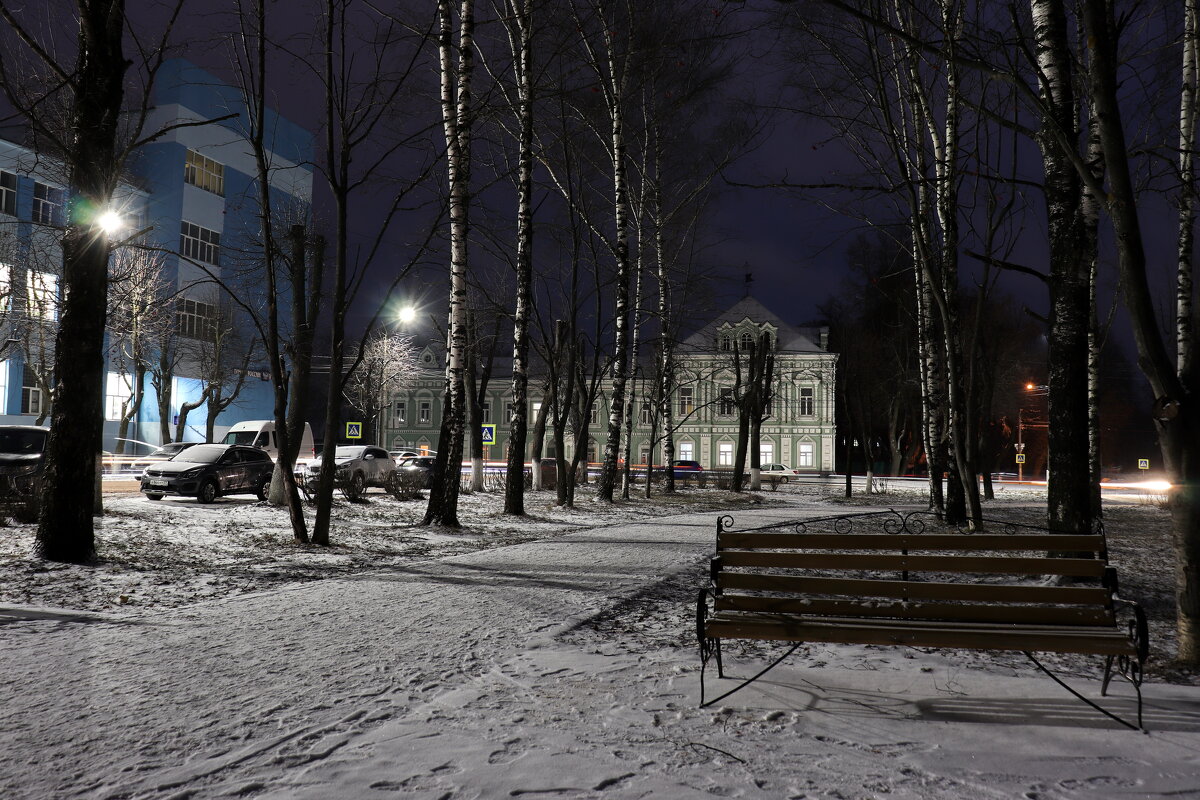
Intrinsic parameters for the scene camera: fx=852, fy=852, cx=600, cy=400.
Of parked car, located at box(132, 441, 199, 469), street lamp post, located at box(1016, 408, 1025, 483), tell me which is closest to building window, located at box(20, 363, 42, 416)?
parked car, located at box(132, 441, 199, 469)

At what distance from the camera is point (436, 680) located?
16.7ft

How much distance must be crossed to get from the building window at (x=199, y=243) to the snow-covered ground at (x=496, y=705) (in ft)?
131

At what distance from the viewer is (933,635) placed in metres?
4.54

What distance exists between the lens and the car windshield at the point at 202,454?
20750mm

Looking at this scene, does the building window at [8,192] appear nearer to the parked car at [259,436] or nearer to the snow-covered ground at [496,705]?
the parked car at [259,436]

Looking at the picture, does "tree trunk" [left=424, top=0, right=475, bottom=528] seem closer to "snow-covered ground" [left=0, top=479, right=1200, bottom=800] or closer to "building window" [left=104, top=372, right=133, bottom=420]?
"snow-covered ground" [left=0, top=479, right=1200, bottom=800]

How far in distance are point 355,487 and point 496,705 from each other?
1630 centimetres

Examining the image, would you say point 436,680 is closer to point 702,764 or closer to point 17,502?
point 702,764

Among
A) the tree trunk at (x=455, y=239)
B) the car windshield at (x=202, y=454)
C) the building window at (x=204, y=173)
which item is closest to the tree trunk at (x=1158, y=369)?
the tree trunk at (x=455, y=239)

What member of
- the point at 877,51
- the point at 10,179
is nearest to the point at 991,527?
the point at 877,51

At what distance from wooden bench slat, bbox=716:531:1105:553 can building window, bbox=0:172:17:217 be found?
40.0m

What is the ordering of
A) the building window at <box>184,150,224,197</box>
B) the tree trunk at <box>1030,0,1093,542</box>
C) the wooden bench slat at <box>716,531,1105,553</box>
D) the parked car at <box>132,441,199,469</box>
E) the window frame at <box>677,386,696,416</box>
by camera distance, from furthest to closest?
the window frame at <box>677,386,696,416</box>, the building window at <box>184,150,224,197</box>, the parked car at <box>132,441,199,469</box>, the tree trunk at <box>1030,0,1093,542</box>, the wooden bench slat at <box>716,531,1105,553</box>

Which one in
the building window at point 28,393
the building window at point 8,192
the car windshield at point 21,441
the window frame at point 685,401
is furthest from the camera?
the window frame at point 685,401

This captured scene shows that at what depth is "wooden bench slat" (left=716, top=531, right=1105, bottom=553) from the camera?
5.09m
